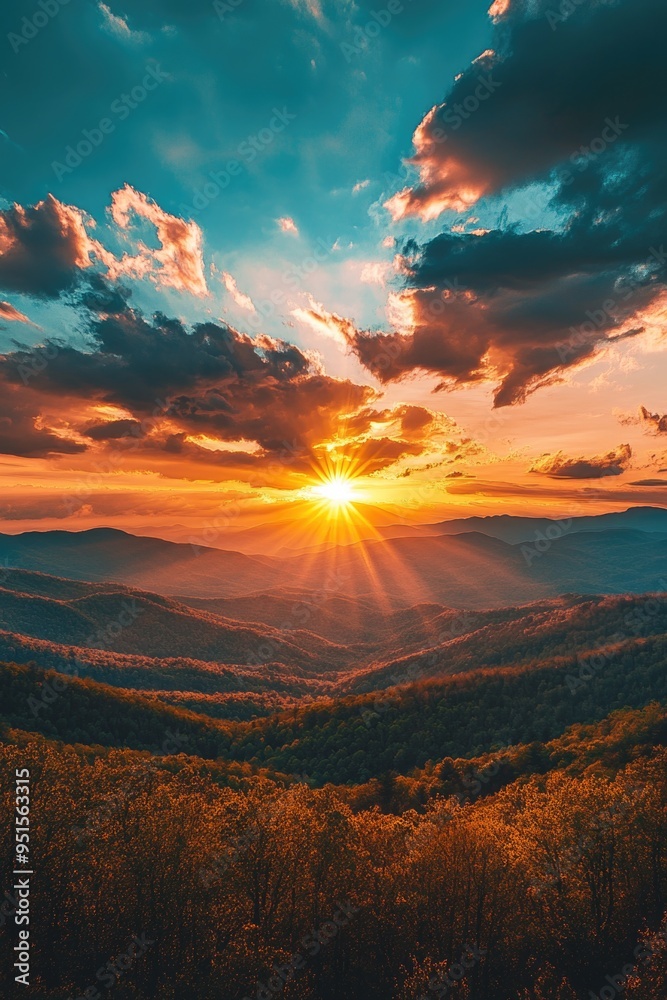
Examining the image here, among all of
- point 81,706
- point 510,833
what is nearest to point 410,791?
point 510,833

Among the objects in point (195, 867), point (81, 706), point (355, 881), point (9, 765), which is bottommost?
point (81, 706)

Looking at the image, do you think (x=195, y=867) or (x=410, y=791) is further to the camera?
(x=410, y=791)

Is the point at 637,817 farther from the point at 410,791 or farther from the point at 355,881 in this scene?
the point at 410,791

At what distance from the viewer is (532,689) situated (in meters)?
174

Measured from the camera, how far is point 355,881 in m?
42.7

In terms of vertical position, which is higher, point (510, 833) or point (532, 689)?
point (510, 833)

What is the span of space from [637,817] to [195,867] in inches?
1684

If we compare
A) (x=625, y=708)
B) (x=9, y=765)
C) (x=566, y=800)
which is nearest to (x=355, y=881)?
(x=566, y=800)

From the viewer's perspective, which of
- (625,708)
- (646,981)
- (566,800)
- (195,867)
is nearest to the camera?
(646,981)

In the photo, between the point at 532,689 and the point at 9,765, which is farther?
the point at 532,689

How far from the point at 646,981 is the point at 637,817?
19.8 meters

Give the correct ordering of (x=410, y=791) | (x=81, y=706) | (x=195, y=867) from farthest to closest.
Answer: (x=81, y=706)
(x=410, y=791)
(x=195, y=867)

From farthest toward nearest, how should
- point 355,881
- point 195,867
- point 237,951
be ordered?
point 355,881 < point 195,867 < point 237,951

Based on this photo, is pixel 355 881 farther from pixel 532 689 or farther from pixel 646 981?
pixel 532 689
